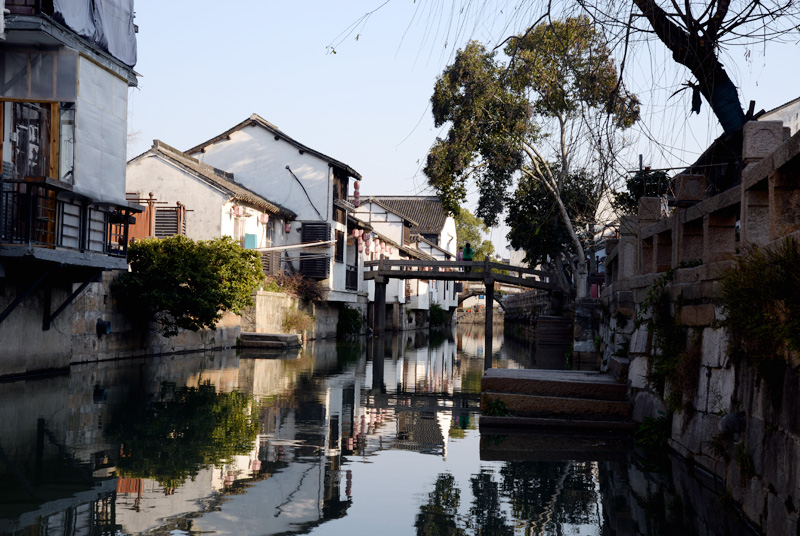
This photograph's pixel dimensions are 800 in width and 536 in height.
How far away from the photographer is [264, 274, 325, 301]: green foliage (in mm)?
31119

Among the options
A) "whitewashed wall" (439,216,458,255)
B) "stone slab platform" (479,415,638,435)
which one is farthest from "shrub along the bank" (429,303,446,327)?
"stone slab platform" (479,415,638,435)

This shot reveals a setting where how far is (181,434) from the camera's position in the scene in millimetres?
9328

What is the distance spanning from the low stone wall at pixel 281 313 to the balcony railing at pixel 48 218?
12105 mm

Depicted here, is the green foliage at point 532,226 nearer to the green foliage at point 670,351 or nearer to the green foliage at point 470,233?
the green foliage at point 670,351

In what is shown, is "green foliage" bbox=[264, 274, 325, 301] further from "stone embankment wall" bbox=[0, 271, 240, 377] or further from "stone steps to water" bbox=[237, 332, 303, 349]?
"stone embankment wall" bbox=[0, 271, 240, 377]

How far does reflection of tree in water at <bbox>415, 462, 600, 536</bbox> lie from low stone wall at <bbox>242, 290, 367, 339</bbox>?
20.3 meters

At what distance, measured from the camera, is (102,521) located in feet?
18.5

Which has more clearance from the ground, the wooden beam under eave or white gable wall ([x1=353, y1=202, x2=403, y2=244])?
white gable wall ([x1=353, y1=202, x2=403, y2=244])

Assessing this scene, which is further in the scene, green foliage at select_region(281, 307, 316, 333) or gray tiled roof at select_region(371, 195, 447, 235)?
gray tiled roof at select_region(371, 195, 447, 235)

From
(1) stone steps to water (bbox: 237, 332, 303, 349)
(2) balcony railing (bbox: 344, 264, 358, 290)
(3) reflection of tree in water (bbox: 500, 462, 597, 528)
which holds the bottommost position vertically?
(3) reflection of tree in water (bbox: 500, 462, 597, 528)

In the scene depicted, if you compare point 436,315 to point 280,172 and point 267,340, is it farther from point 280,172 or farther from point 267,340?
point 267,340

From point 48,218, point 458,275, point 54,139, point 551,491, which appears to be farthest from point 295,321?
point 551,491

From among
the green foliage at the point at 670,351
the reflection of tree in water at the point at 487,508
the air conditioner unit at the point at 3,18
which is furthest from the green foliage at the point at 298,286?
the reflection of tree in water at the point at 487,508

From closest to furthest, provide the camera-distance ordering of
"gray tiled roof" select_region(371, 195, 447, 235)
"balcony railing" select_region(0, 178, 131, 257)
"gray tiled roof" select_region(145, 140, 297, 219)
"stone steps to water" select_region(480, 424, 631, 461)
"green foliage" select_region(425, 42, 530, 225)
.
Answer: "stone steps to water" select_region(480, 424, 631, 461) → "balcony railing" select_region(0, 178, 131, 257) → "green foliage" select_region(425, 42, 530, 225) → "gray tiled roof" select_region(145, 140, 297, 219) → "gray tiled roof" select_region(371, 195, 447, 235)
